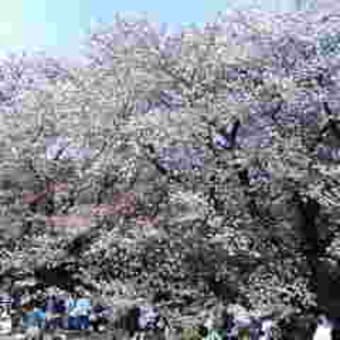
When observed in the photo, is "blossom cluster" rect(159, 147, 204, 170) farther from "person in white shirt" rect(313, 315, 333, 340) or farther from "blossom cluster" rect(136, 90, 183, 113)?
"person in white shirt" rect(313, 315, 333, 340)

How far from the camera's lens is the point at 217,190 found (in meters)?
11.9

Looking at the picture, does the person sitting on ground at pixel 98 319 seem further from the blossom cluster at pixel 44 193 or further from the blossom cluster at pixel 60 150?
the blossom cluster at pixel 60 150

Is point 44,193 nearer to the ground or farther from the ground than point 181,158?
farther from the ground

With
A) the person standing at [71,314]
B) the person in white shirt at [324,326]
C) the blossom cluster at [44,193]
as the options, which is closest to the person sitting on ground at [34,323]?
the person standing at [71,314]

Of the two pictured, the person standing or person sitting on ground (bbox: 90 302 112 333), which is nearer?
person sitting on ground (bbox: 90 302 112 333)

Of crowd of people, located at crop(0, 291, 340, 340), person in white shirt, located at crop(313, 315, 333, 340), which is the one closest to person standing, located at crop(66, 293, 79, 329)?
crowd of people, located at crop(0, 291, 340, 340)

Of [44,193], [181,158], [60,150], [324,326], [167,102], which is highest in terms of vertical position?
[60,150]

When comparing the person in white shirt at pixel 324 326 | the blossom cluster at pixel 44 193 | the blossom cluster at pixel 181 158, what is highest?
the blossom cluster at pixel 44 193

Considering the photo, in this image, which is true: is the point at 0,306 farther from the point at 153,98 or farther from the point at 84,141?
the point at 153,98

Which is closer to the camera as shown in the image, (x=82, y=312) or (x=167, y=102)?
(x=167, y=102)

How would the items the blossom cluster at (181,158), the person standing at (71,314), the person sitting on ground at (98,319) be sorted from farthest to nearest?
the person standing at (71,314)
the person sitting on ground at (98,319)
the blossom cluster at (181,158)

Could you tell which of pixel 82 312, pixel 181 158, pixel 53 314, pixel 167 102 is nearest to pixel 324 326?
pixel 181 158

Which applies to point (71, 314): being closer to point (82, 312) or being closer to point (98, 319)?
point (82, 312)

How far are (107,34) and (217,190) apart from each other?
13.3ft
